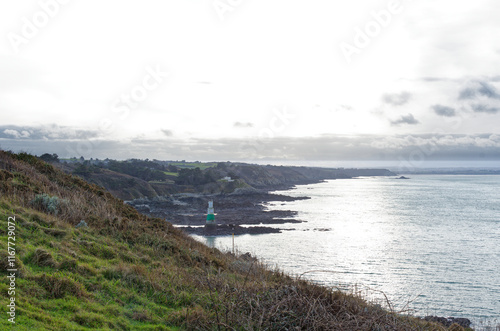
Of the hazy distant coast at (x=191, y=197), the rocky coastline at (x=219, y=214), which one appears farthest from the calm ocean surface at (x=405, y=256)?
the hazy distant coast at (x=191, y=197)

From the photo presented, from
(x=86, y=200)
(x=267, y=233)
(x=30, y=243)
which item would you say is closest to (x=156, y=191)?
(x=267, y=233)

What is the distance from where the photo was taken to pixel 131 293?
7.04 meters

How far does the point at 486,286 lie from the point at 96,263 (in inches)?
935

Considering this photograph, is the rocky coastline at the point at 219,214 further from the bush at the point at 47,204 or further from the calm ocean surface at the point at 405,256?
the bush at the point at 47,204

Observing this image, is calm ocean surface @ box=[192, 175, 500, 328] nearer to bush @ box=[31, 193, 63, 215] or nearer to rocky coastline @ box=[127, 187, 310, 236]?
rocky coastline @ box=[127, 187, 310, 236]

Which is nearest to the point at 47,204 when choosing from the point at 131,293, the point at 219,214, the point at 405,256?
the point at 131,293

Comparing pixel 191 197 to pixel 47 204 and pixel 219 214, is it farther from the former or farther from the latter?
pixel 47 204

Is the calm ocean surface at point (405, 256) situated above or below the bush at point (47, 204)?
below

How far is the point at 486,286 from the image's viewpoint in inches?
889

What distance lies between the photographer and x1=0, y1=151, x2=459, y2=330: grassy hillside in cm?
558

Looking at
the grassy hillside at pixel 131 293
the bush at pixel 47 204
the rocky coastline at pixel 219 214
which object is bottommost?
the rocky coastline at pixel 219 214

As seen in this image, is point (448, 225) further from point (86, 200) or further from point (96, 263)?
point (96, 263)

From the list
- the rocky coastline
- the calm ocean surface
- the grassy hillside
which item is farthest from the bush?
the rocky coastline

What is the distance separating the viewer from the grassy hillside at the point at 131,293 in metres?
5.58
